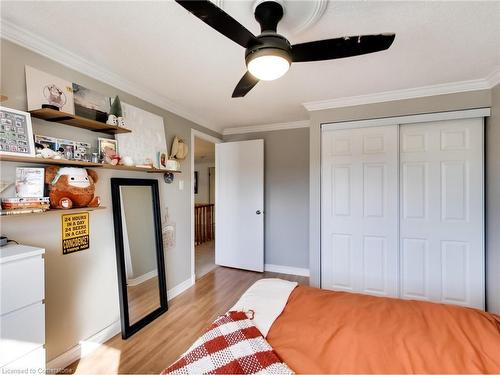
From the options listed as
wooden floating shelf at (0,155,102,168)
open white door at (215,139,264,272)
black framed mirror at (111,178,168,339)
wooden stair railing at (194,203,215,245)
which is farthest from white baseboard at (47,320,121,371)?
wooden stair railing at (194,203,215,245)

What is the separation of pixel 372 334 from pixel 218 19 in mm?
1629

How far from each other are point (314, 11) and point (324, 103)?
152cm

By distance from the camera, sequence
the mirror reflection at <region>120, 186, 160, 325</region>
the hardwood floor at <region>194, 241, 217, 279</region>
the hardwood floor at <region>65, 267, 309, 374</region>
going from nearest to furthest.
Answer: the hardwood floor at <region>65, 267, 309, 374</region>
the mirror reflection at <region>120, 186, 160, 325</region>
the hardwood floor at <region>194, 241, 217, 279</region>

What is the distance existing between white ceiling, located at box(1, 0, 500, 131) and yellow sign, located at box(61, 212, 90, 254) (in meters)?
1.24

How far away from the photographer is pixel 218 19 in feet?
3.44

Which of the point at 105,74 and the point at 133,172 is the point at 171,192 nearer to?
the point at 133,172

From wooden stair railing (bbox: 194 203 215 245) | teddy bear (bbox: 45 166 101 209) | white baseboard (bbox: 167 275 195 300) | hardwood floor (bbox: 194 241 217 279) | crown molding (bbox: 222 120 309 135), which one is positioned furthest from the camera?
wooden stair railing (bbox: 194 203 215 245)

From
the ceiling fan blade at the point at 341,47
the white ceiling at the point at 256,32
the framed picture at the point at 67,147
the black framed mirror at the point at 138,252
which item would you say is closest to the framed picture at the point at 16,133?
the framed picture at the point at 67,147

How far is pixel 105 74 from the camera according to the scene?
2.05 m

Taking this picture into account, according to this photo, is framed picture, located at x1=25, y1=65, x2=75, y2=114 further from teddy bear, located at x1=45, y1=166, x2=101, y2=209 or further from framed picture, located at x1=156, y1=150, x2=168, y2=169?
framed picture, located at x1=156, y1=150, x2=168, y2=169

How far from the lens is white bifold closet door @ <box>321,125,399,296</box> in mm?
2547

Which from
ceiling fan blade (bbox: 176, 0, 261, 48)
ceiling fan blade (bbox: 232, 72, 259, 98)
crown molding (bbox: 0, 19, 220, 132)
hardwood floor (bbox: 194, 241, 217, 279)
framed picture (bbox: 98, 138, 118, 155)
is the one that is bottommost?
hardwood floor (bbox: 194, 241, 217, 279)

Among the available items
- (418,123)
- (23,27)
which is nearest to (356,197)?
(418,123)

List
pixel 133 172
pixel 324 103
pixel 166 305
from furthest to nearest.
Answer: pixel 324 103 → pixel 166 305 → pixel 133 172
